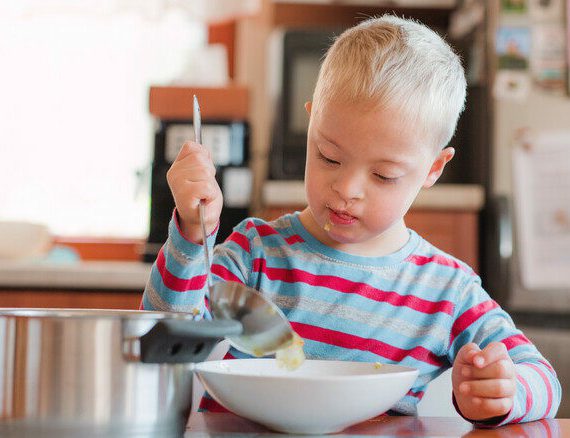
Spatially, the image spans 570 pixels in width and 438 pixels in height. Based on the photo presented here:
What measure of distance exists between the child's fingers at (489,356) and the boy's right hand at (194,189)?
29 centimetres

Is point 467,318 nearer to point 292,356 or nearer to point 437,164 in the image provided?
point 437,164

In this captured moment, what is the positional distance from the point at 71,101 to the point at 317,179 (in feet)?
7.73

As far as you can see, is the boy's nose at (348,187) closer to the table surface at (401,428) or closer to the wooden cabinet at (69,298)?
the table surface at (401,428)

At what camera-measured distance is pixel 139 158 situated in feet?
10.4

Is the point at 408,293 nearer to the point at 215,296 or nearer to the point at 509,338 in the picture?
the point at 509,338

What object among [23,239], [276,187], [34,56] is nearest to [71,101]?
[34,56]

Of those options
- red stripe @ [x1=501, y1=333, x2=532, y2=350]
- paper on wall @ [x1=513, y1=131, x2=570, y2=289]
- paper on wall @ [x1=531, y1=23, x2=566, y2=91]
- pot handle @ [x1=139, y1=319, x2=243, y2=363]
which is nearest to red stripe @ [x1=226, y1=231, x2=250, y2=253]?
red stripe @ [x1=501, y1=333, x2=532, y2=350]

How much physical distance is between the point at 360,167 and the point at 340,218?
0.07 metres

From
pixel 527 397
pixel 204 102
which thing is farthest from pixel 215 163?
pixel 527 397

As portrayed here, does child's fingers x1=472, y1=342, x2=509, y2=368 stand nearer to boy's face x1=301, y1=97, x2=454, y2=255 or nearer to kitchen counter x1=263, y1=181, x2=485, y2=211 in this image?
boy's face x1=301, y1=97, x2=454, y2=255

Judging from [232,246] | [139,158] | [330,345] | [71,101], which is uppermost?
[71,101]

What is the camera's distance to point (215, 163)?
8.31 ft

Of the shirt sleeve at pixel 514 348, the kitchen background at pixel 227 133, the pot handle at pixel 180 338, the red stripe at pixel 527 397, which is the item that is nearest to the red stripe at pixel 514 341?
the shirt sleeve at pixel 514 348

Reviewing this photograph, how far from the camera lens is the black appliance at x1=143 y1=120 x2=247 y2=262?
2520mm
